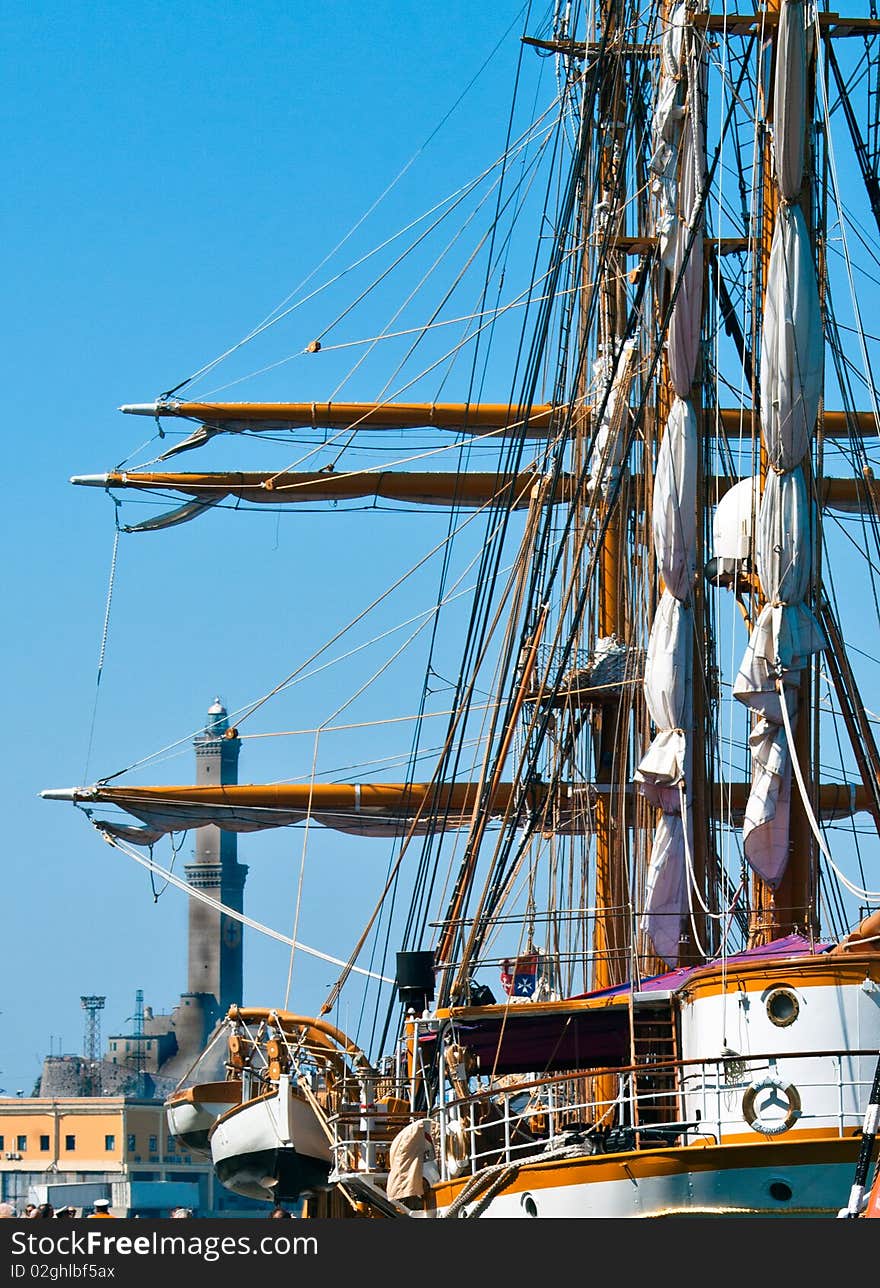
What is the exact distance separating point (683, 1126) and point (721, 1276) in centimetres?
611

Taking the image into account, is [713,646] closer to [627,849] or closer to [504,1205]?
[627,849]

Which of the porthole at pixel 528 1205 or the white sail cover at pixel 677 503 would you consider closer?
the porthole at pixel 528 1205

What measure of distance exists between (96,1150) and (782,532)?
390ft

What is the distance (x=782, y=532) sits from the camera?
961 inches

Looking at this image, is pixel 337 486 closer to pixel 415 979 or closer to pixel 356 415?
pixel 356 415

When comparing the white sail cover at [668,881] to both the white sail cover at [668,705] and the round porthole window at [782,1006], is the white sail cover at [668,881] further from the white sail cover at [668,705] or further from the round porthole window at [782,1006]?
the round porthole window at [782,1006]

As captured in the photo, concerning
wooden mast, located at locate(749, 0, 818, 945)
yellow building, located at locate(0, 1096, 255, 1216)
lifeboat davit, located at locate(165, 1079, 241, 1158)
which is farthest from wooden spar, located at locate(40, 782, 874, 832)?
yellow building, located at locate(0, 1096, 255, 1216)

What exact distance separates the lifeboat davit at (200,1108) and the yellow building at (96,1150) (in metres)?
94.1

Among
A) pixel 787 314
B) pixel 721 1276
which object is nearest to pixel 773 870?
pixel 787 314

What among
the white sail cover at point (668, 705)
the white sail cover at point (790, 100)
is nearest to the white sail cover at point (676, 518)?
the white sail cover at point (668, 705)

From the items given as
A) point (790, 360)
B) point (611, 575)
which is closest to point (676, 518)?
point (790, 360)

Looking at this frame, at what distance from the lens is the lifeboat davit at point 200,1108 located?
124 feet

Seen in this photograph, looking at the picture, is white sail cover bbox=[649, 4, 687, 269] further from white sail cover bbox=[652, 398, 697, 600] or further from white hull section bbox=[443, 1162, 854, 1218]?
white hull section bbox=[443, 1162, 854, 1218]

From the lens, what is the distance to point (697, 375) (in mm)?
31297
